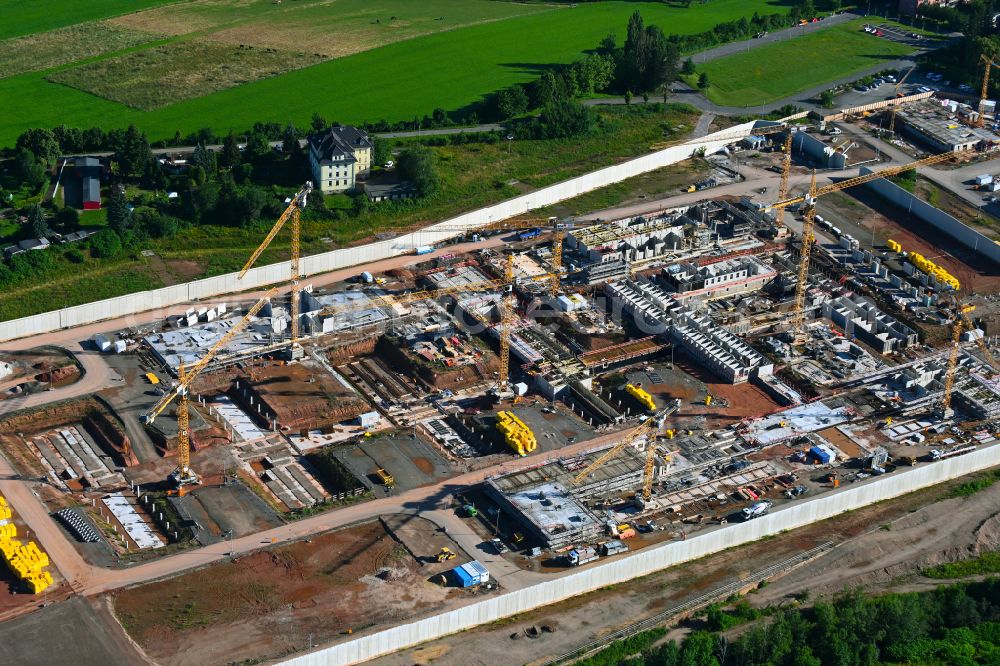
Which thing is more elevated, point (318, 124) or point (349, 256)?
point (318, 124)

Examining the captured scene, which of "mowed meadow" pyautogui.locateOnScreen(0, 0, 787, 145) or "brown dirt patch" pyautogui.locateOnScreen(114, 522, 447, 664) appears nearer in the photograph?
"brown dirt patch" pyautogui.locateOnScreen(114, 522, 447, 664)

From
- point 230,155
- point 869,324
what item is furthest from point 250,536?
point 869,324

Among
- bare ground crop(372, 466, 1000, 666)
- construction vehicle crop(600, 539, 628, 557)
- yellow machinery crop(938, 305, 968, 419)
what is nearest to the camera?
bare ground crop(372, 466, 1000, 666)

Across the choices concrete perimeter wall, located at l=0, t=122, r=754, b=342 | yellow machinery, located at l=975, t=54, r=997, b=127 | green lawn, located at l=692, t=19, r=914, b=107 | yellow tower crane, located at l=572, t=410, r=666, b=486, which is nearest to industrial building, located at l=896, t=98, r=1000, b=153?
yellow machinery, located at l=975, t=54, r=997, b=127

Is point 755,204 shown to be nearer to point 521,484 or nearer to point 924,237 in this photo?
point 924,237

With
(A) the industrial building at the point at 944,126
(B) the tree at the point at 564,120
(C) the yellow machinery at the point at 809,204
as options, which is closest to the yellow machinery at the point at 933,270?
(C) the yellow machinery at the point at 809,204

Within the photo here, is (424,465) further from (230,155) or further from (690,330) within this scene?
(230,155)

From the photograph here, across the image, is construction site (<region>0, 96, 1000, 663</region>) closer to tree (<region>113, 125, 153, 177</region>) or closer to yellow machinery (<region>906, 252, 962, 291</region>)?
yellow machinery (<region>906, 252, 962, 291</region>)
